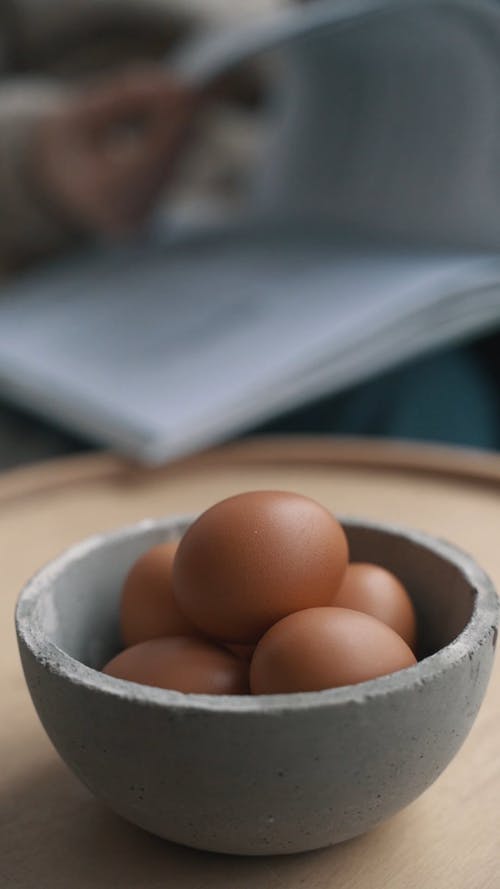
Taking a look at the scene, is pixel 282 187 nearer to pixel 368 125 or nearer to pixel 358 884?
pixel 368 125

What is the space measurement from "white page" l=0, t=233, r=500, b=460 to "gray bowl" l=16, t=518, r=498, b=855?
401 millimetres

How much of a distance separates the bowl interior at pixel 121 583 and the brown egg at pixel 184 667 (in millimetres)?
37

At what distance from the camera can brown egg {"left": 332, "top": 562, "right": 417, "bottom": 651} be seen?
336 mm

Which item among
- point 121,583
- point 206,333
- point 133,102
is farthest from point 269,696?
point 133,102

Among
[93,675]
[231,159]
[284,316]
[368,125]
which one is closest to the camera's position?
[93,675]

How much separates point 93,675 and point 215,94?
1.16 metres

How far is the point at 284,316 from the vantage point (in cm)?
83

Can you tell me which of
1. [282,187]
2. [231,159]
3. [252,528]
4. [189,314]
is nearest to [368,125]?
[282,187]

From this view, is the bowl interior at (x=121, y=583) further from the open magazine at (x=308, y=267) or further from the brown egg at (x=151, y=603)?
the open magazine at (x=308, y=267)

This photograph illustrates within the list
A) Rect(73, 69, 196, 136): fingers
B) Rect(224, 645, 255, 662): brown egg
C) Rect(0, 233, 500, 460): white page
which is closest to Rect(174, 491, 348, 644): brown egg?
Rect(224, 645, 255, 662): brown egg

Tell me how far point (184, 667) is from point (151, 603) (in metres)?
0.05

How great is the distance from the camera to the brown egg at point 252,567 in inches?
12.1

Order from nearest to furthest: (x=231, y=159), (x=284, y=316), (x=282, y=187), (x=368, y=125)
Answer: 1. (x=284, y=316)
2. (x=368, y=125)
3. (x=282, y=187)
4. (x=231, y=159)

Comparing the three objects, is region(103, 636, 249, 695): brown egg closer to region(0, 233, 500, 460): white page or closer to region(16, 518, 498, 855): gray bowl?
region(16, 518, 498, 855): gray bowl
